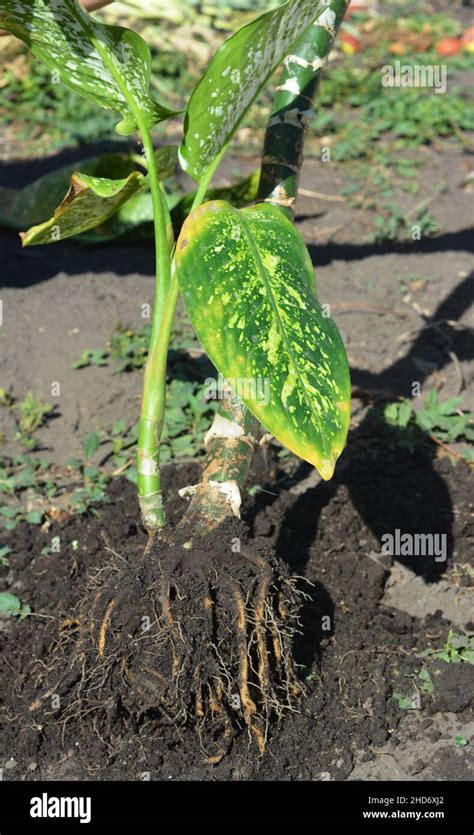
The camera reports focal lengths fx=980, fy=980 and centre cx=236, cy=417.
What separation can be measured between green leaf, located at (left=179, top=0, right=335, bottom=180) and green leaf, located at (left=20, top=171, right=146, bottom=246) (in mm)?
131

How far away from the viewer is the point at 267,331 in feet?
5.53

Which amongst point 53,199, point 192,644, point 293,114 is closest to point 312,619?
point 192,644

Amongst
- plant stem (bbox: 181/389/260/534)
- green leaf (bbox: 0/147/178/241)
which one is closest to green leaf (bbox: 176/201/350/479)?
plant stem (bbox: 181/389/260/534)

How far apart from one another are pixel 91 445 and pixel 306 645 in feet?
3.41

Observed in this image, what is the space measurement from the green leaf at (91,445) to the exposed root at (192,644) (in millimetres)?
938

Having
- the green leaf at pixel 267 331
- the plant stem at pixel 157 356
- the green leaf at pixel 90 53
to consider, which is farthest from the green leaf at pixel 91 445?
the green leaf at pixel 267 331

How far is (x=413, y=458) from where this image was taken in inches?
115

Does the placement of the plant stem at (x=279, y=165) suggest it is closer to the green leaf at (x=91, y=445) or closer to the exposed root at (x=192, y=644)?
the exposed root at (x=192, y=644)

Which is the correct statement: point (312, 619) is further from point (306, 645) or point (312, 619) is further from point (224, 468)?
point (224, 468)

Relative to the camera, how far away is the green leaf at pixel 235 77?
1728 millimetres

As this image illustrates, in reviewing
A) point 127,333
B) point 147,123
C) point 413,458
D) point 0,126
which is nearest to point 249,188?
point 127,333

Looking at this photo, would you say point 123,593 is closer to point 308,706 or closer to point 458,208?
point 308,706

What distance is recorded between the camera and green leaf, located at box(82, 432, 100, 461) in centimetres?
299

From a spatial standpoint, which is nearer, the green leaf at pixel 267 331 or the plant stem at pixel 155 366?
the green leaf at pixel 267 331
